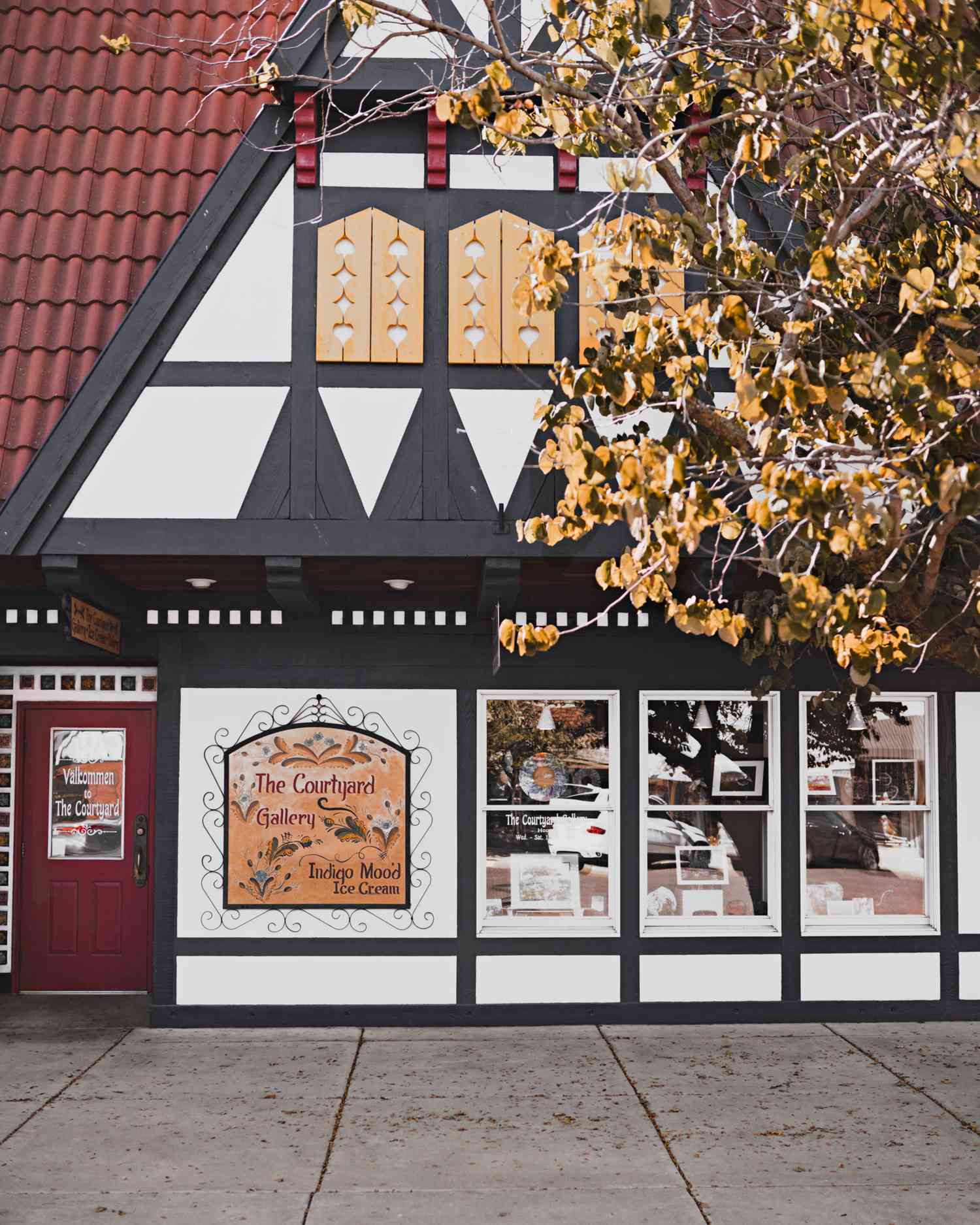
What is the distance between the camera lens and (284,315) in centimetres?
793

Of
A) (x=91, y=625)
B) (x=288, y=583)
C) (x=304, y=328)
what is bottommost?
(x=91, y=625)

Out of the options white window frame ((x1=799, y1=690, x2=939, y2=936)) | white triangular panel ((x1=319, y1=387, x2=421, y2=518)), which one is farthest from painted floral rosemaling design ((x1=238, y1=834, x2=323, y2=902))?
white window frame ((x1=799, y1=690, x2=939, y2=936))

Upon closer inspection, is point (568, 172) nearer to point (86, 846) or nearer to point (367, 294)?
point (367, 294)

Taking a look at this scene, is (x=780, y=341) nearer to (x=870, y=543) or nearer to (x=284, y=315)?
(x=870, y=543)

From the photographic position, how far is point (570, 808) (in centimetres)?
918

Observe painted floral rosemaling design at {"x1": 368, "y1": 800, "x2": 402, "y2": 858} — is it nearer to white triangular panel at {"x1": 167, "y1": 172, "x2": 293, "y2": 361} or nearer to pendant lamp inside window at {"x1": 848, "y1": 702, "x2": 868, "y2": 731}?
white triangular panel at {"x1": 167, "y1": 172, "x2": 293, "y2": 361}

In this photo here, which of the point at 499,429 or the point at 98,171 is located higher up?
the point at 98,171

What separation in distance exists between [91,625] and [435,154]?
163 inches

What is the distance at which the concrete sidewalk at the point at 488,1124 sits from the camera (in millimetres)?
5648

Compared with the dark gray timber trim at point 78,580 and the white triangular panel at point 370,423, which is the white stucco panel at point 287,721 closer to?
the dark gray timber trim at point 78,580

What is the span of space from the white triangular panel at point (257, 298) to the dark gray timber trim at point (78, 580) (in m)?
1.63

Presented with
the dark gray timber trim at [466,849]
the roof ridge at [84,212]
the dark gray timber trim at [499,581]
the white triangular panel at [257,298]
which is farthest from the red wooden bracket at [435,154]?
the dark gray timber trim at [466,849]

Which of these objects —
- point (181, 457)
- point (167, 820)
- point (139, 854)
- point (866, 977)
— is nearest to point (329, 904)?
point (167, 820)

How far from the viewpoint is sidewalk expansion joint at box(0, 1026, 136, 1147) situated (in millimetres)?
6590
